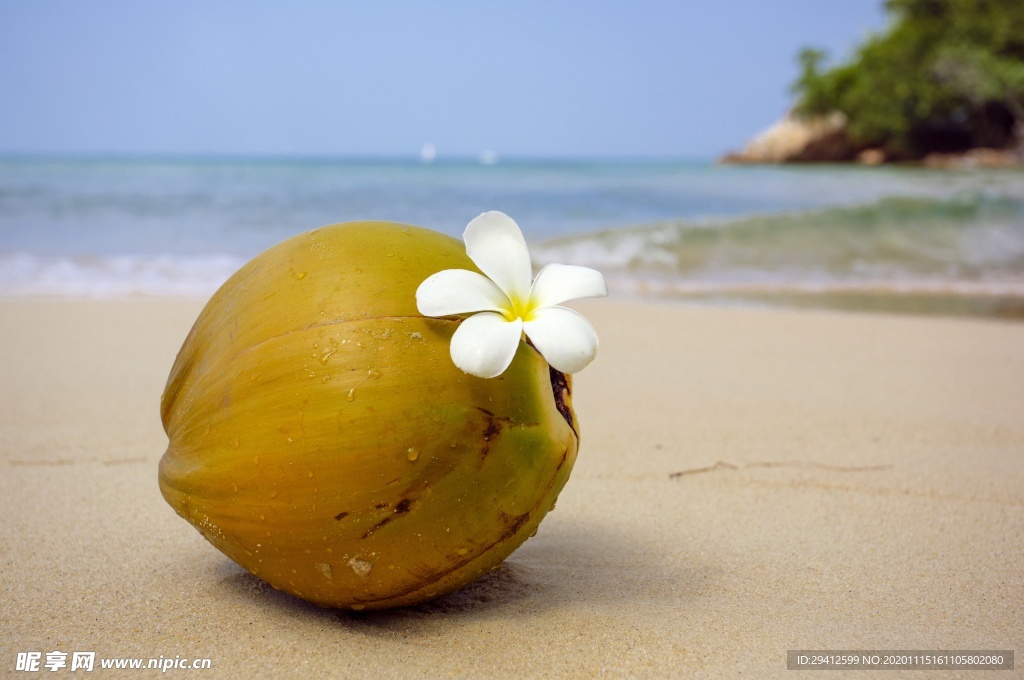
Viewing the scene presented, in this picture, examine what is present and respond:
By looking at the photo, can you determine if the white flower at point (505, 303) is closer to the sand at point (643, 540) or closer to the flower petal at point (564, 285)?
the flower petal at point (564, 285)

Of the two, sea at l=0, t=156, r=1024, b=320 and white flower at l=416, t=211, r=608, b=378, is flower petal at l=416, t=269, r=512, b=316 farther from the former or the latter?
sea at l=0, t=156, r=1024, b=320

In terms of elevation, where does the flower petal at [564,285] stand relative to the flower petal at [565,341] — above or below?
above

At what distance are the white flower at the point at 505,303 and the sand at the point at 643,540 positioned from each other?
0.50m

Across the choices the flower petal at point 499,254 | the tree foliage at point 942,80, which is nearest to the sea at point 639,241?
the flower petal at point 499,254

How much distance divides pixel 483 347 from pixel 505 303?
0.45 ft

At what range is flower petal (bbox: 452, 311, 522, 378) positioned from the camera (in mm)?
1222

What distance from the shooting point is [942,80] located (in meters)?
31.6

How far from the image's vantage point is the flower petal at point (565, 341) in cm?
125

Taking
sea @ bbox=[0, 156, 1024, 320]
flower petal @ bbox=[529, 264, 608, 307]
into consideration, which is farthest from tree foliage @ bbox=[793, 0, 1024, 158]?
flower petal @ bbox=[529, 264, 608, 307]

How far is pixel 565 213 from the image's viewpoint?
476 inches

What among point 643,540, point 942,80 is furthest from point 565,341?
point 942,80

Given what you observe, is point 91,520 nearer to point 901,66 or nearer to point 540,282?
point 540,282

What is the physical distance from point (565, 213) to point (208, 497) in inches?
432

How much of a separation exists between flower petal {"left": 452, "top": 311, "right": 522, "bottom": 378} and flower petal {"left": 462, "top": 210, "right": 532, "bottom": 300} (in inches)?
4.1
